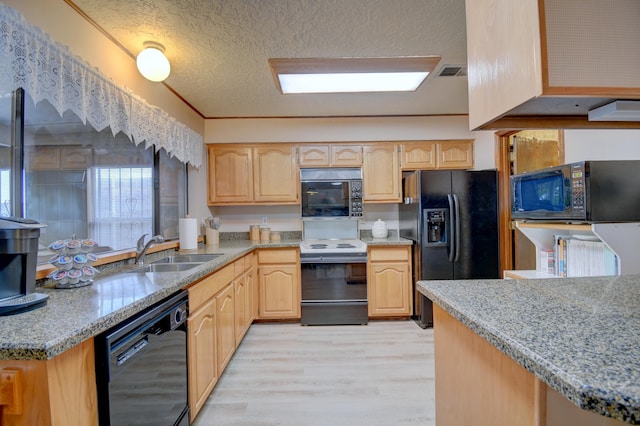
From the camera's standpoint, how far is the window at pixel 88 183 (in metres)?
1.56

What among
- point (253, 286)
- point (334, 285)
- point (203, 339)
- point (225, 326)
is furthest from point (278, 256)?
point (203, 339)

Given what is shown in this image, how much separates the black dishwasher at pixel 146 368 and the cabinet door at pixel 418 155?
112 inches

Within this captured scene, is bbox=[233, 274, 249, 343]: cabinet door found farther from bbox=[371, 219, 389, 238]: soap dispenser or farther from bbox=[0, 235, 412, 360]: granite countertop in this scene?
bbox=[371, 219, 389, 238]: soap dispenser

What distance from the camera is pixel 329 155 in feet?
11.6

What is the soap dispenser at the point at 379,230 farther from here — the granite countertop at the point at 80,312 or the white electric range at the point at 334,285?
the granite countertop at the point at 80,312

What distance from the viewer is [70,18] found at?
5.32 feet

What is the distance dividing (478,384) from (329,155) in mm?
2945

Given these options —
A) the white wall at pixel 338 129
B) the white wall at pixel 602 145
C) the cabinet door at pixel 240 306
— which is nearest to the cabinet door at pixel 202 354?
the cabinet door at pixel 240 306

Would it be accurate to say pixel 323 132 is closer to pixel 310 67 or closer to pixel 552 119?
pixel 310 67

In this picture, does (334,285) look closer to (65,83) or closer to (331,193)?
(331,193)

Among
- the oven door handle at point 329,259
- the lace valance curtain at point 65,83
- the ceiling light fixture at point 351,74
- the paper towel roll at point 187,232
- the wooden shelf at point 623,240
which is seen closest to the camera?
the lace valance curtain at point 65,83

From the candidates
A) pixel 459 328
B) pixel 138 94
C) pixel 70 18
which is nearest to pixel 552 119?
pixel 459 328

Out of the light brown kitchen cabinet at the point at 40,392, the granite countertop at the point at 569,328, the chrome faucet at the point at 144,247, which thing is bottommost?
the light brown kitchen cabinet at the point at 40,392

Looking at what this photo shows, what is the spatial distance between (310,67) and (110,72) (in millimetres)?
1350
